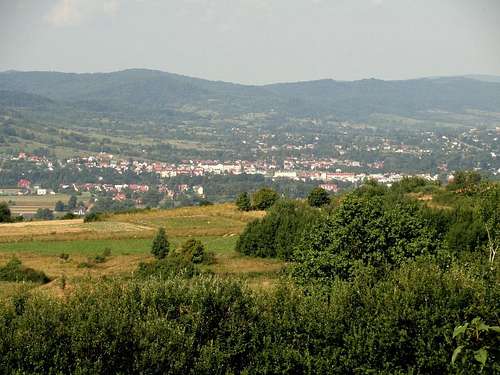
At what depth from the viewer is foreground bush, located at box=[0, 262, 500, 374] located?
46.5 ft

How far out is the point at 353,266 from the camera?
22094 millimetres

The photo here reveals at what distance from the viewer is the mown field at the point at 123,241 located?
39.6m

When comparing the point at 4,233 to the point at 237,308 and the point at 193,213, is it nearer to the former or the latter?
the point at 193,213

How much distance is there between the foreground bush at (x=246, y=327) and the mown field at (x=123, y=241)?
17.5 metres

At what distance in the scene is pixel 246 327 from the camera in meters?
15.9

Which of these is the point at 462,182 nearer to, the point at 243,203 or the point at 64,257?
the point at 243,203

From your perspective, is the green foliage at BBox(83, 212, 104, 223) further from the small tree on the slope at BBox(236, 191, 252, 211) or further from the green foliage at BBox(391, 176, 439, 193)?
the green foliage at BBox(391, 176, 439, 193)

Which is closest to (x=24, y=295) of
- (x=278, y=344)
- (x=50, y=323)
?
(x=50, y=323)

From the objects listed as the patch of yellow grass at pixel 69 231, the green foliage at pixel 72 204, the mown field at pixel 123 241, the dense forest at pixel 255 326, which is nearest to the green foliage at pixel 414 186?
the mown field at pixel 123 241

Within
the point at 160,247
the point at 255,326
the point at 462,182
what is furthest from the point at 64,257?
the point at 462,182

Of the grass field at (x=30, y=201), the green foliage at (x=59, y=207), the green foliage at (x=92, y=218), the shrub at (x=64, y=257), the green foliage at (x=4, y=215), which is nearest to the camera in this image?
the shrub at (x=64, y=257)

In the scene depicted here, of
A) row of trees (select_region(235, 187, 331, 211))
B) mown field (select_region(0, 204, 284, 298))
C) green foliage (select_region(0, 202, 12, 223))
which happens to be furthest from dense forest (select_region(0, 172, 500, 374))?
green foliage (select_region(0, 202, 12, 223))

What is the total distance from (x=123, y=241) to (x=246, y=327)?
125 feet

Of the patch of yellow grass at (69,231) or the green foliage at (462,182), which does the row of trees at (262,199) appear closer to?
the green foliage at (462,182)
